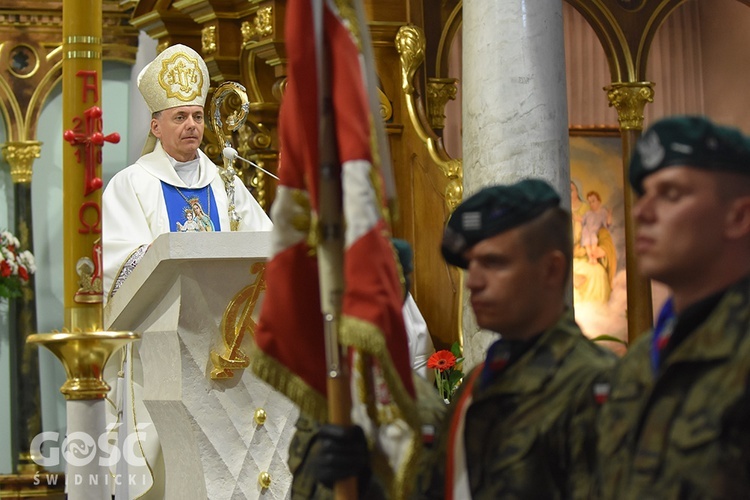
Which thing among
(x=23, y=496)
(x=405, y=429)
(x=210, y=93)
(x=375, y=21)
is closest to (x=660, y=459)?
(x=405, y=429)

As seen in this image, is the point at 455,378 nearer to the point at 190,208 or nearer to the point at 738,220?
the point at 190,208

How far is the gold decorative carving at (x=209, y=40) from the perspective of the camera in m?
8.87

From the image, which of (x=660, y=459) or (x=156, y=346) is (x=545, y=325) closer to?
(x=660, y=459)

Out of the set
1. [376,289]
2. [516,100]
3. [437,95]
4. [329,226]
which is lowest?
[376,289]

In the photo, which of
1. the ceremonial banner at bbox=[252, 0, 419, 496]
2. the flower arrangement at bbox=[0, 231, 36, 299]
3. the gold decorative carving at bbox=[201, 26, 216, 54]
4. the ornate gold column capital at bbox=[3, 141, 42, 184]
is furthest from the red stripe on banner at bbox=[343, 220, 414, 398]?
the ornate gold column capital at bbox=[3, 141, 42, 184]

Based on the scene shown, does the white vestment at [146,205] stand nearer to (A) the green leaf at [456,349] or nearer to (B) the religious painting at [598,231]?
(A) the green leaf at [456,349]

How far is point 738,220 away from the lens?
2357 millimetres

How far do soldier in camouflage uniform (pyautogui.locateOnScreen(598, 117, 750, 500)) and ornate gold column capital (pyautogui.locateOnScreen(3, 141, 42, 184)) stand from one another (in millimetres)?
8244

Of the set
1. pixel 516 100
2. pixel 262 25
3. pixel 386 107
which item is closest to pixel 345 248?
pixel 516 100

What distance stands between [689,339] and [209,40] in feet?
22.6

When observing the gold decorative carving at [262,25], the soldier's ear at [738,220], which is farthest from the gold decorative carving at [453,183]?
the soldier's ear at [738,220]

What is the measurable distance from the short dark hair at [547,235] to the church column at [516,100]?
3.14 meters

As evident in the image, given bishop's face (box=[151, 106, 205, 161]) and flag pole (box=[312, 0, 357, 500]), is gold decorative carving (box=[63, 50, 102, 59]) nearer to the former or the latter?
flag pole (box=[312, 0, 357, 500])

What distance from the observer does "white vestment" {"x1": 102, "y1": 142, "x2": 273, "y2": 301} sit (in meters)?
6.72
